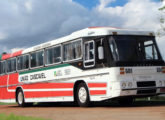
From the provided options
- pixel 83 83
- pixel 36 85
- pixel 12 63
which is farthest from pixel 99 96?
pixel 12 63

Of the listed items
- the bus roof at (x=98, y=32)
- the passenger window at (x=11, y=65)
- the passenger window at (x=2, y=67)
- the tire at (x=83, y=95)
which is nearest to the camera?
the bus roof at (x=98, y=32)

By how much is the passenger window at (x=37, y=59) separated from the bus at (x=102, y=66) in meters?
0.36

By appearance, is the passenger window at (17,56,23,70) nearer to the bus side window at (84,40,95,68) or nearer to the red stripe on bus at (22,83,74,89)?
the red stripe on bus at (22,83,74,89)

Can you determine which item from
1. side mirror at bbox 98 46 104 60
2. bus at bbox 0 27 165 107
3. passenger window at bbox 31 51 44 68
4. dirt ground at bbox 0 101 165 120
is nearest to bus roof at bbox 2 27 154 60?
bus at bbox 0 27 165 107

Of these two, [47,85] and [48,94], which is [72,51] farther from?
[48,94]

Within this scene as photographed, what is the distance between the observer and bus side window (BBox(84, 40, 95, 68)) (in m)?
15.7

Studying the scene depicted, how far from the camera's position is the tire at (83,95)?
16016 millimetres

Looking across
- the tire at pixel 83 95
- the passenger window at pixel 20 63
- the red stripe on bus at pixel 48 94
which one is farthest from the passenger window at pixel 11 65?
the tire at pixel 83 95

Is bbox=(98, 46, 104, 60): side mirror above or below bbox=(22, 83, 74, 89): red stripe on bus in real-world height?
above

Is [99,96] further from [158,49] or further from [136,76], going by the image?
[158,49]

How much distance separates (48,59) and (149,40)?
5.72 meters

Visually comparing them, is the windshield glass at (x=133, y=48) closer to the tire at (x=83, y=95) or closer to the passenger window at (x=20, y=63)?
the tire at (x=83, y=95)

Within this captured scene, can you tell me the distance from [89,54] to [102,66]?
3.58 ft

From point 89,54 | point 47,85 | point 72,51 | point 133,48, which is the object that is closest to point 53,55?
point 47,85
